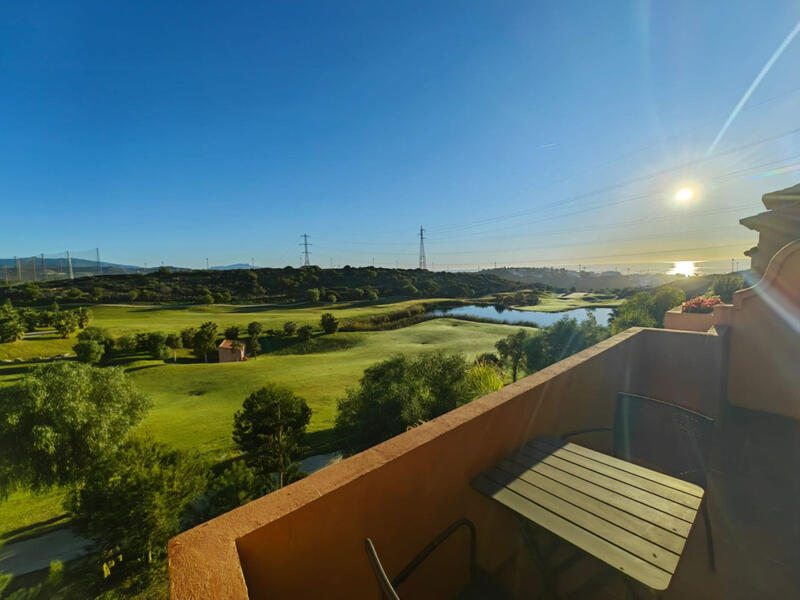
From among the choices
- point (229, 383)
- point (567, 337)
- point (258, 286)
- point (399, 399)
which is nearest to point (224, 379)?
point (229, 383)

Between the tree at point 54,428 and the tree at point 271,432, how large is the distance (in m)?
4.43

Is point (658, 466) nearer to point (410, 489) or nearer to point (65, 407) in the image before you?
point (410, 489)

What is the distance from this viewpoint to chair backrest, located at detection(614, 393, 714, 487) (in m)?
2.08

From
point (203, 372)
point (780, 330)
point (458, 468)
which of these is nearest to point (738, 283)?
point (780, 330)

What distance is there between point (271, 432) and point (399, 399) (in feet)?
15.7

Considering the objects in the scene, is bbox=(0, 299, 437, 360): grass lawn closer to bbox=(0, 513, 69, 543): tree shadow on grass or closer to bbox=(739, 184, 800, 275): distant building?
bbox=(0, 513, 69, 543): tree shadow on grass

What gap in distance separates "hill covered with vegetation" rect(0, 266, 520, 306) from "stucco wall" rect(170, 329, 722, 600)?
5870cm

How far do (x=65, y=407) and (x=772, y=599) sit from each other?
16130 millimetres

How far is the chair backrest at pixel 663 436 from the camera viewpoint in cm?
208

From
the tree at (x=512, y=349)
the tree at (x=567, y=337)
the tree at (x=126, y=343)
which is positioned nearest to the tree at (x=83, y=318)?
the tree at (x=126, y=343)

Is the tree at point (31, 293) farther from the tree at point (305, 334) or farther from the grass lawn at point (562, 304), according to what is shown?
the grass lawn at point (562, 304)

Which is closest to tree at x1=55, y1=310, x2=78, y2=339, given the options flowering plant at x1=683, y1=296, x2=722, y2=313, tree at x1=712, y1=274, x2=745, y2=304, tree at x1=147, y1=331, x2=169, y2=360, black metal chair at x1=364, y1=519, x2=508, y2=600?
tree at x1=147, y1=331, x2=169, y2=360

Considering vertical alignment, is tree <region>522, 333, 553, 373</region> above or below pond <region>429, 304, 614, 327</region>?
above

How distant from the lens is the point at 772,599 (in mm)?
1678
